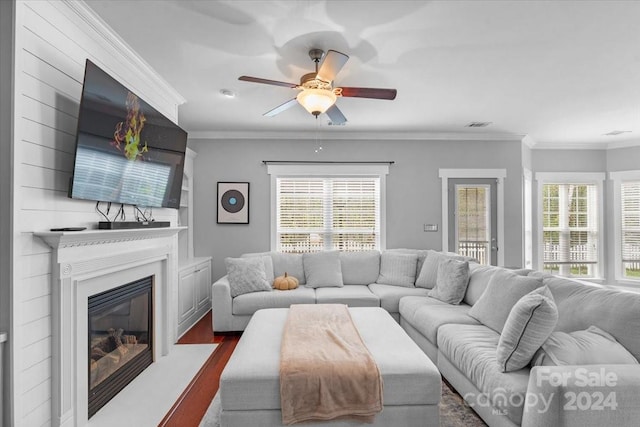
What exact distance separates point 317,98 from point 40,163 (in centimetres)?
176

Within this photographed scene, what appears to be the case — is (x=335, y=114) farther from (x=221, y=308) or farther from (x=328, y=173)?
(x=221, y=308)

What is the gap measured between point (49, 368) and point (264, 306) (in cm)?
213

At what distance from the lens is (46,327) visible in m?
1.86

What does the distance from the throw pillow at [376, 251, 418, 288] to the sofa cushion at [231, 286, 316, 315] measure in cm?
111

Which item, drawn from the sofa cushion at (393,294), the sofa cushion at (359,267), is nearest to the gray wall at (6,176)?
the sofa cushion at (393,294)

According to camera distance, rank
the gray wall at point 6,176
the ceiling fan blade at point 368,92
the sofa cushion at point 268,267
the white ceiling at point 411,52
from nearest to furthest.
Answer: the gray wall at point 6,176 → the white ceiling at point 411,52 → the ceiling fan blade at point 368,92 → the sofa cushion at point 268,267

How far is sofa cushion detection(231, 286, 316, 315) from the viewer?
12.5 feet

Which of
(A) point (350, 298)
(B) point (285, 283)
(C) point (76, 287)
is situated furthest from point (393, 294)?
(C) point (76, 287)

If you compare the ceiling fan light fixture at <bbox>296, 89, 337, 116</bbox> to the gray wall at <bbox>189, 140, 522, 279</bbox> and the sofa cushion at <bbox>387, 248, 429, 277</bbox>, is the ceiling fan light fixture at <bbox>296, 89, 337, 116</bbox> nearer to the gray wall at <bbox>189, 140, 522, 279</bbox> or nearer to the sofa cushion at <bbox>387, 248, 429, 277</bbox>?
the gray wall at <bbox>189, 140, 522, 279</bbox>

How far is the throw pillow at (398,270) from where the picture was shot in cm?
434

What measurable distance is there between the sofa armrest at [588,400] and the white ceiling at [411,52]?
209 cm

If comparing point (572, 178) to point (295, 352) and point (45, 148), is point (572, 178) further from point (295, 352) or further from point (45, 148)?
point (45, 148)

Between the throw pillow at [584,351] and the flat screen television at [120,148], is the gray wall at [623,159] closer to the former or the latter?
the throw pillow at [584,351]

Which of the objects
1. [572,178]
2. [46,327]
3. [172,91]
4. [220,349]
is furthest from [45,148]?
[572,178]
